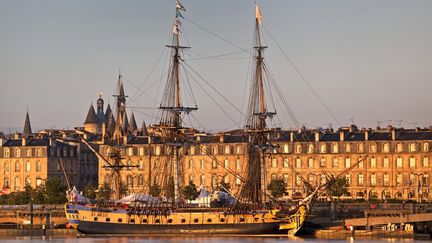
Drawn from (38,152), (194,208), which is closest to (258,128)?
(194,208)

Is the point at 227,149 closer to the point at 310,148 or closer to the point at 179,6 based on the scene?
the point at 310,148

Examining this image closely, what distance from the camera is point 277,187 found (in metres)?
155

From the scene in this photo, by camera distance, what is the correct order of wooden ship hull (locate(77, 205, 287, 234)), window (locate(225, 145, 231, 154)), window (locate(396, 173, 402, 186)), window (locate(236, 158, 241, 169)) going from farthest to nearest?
window (locate(225, 145, 231, 154)), window (locate(236, 158, 241, 169)), window (locate(396, 173, 402, 186)), wooden ship hull (locate(77, 205, 287, 234))

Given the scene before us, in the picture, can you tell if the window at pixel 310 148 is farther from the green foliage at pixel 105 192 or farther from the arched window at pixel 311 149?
the green foliage at pixel 105 192

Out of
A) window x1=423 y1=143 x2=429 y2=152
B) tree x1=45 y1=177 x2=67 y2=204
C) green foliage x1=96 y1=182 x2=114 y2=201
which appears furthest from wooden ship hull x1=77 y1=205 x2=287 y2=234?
window x1=423 y1=143 x2=429 y2=152

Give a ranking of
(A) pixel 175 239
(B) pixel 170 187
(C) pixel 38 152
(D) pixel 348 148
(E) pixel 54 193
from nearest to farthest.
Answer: (A) pixel 175 239 < (B) pixel 170 187 < (E) pixel 54 193 < (D) pixel 348 148 < (C) pixel 38 152

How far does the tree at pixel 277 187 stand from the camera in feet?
504

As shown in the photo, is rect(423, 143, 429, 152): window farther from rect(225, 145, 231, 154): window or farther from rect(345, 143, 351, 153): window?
rect(225, 145, 231, 154): window

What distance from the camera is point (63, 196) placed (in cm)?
15400

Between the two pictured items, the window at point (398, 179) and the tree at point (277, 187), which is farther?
the window at point (398, 179)

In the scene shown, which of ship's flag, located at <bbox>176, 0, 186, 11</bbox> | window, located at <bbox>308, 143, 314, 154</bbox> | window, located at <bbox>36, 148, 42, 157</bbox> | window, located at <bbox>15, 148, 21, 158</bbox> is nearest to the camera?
ship's flag, located at <bbox>176, 0, 186, 11</bbox>

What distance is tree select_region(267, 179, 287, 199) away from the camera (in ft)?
504

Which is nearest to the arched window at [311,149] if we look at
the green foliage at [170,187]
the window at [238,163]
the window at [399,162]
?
the window at [238,163]

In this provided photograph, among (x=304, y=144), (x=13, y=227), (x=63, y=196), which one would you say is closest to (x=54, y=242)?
(x=13, y=227)
